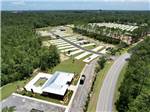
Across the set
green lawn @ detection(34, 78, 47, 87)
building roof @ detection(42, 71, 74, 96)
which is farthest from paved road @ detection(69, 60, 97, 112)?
green lawn @ detection(34, 78, 47, 87)

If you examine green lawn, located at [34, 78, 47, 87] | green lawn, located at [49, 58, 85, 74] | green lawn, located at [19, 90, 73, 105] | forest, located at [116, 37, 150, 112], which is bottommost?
green lawn, located at [19, 90, 73, 105]

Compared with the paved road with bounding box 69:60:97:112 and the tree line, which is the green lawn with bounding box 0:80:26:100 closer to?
the paved road with bounding box 69:60:97:112

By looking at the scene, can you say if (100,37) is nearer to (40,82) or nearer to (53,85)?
(40,82)

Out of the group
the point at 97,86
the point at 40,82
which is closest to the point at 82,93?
the point at 97,86

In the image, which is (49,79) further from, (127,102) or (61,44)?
(61,44)

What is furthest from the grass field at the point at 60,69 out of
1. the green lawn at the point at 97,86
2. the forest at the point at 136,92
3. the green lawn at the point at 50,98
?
the forest at the point at 136,92
